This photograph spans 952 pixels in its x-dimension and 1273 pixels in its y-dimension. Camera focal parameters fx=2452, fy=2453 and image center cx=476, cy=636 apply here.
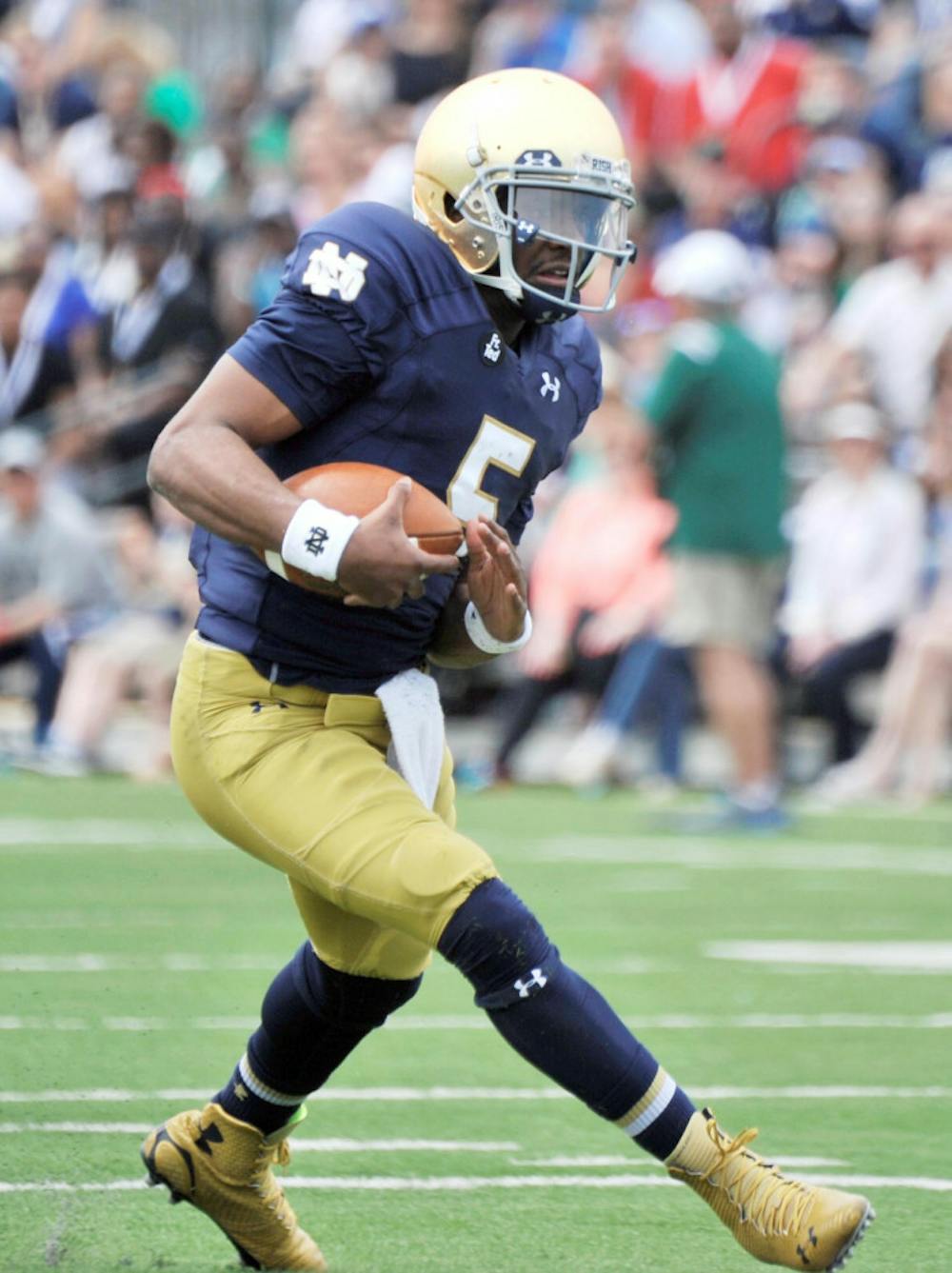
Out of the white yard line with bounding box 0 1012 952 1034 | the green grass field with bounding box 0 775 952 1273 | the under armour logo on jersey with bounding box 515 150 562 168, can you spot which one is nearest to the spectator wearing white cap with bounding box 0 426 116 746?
the green grass field with bounding box 0 775 952 1273

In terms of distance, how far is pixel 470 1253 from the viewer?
396 centimetres

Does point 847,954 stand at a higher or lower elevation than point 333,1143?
lower

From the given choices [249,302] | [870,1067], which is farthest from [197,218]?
[870,1067]

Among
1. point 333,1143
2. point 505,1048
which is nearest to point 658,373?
point 505,1048

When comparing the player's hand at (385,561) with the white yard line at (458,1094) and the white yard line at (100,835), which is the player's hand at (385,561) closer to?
the white yard line at (458,1094)

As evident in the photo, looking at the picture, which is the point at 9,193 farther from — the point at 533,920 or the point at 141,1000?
the point at 533,920

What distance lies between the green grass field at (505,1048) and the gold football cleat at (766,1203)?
35cm

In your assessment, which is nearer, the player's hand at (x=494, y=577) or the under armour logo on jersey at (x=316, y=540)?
the under armour logo on jersey at (x=316, y=540)

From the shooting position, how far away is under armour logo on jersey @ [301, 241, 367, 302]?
3.72 metres

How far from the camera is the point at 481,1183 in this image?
4441 mm

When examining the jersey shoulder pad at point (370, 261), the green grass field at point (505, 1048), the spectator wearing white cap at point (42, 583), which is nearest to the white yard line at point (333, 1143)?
the green grass field at point (505, 1048)

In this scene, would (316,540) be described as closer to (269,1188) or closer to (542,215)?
(542,215)

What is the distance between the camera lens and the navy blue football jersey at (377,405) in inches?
147

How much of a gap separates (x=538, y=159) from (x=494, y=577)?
27.2 inches
